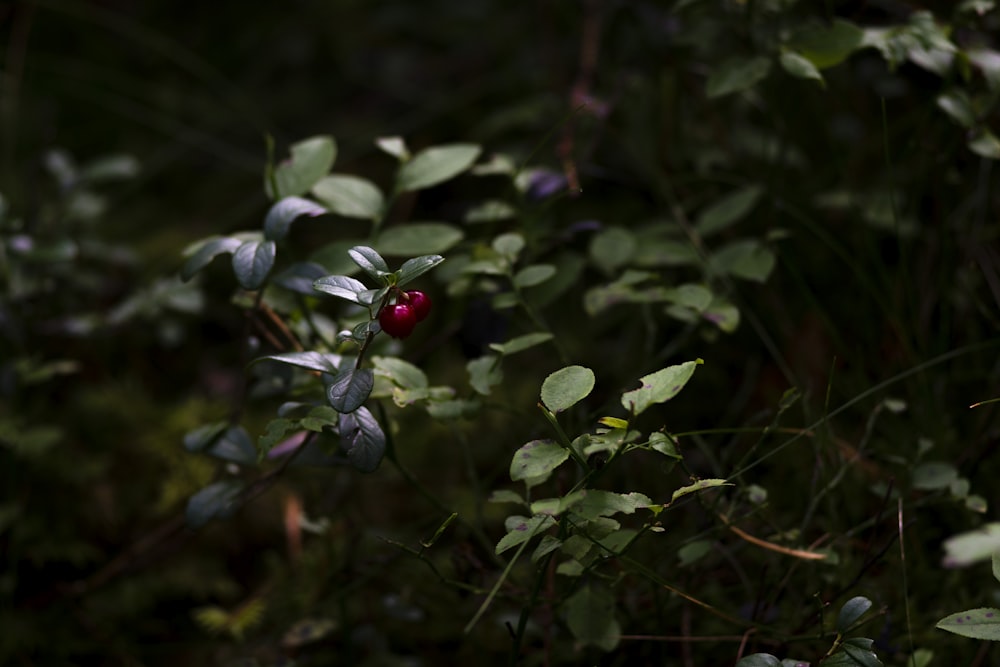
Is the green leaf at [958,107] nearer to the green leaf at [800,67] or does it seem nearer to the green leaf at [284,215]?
the green leaf at [800,67]

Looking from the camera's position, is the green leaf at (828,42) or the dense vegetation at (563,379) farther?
the green leaf at (828,42)

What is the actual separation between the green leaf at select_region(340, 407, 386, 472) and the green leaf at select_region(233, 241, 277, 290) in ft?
0.60

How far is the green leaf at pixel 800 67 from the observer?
1052mm

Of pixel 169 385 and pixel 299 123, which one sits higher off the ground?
pixel 299 123

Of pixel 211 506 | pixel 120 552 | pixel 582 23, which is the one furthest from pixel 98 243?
pixel 582 23

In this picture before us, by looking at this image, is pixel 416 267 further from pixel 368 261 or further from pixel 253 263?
pixel 253 263

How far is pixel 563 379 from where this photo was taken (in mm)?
840

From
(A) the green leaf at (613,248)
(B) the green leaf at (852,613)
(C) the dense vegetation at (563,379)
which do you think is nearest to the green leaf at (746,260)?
(C) the dense vegetation at (563,379)

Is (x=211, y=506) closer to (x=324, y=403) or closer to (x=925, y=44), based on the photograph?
(x=324, y=403)

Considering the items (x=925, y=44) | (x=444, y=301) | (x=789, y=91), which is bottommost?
(x=444, y=301)

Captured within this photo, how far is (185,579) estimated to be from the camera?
4.51 ft

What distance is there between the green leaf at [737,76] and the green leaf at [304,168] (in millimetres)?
523

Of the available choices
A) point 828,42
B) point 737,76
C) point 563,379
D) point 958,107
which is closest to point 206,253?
point 563,379

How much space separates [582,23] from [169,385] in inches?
50.2
